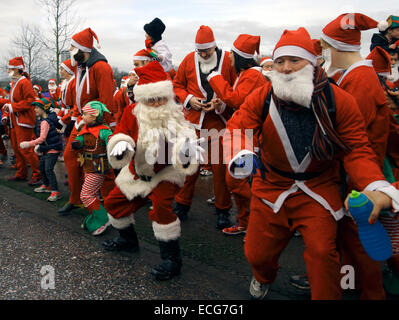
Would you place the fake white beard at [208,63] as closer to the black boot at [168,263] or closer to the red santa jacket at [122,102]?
the red santa jacket at [122,102]

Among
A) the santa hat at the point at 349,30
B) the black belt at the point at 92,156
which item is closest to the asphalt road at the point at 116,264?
the black belt at the point at 92,156

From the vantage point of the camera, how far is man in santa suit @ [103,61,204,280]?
3281mm

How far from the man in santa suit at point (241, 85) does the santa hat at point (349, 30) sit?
1.33 metres

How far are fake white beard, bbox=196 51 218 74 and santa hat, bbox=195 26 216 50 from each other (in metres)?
0.14

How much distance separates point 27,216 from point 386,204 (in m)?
4.64

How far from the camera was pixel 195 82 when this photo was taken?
4.79 meters

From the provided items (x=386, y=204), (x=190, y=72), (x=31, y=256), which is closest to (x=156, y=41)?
(x=190, y=72)

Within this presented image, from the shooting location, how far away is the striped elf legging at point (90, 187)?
446 cm

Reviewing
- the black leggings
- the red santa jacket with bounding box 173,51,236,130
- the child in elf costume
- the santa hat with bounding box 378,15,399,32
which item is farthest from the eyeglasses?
the black leggings

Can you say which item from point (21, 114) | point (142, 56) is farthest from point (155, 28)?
point (21, 114)

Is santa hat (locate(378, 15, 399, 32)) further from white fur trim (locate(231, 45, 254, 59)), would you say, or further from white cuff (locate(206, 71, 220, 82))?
white cuff (locate(206, 71, 220, 82))

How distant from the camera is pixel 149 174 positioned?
11.2 feet

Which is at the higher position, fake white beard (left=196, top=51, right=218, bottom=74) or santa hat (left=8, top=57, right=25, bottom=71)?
fake white beard (left=196, top=51, right=218, bottom=74)
